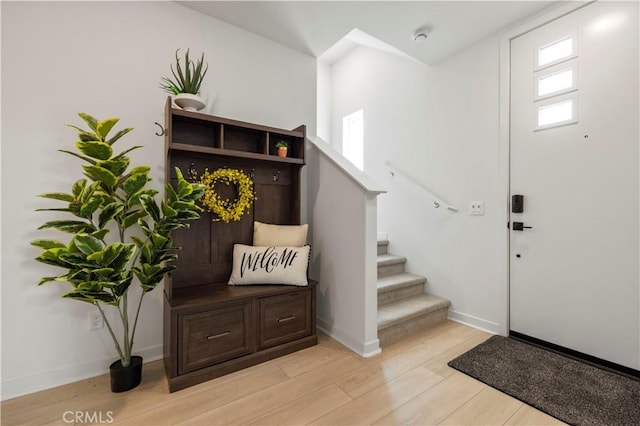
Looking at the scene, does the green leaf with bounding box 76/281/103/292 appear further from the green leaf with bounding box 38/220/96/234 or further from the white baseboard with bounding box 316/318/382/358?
the white baseboard with bounding box 316/318/382/358

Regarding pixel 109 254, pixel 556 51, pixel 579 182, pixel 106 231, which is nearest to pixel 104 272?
pixel 109 254

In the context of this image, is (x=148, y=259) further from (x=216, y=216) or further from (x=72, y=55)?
(x=72, y=55)

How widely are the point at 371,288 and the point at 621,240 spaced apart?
1.66 meters

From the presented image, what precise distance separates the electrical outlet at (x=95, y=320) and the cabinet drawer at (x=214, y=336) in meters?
0.64

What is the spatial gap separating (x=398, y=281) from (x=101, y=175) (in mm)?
2488

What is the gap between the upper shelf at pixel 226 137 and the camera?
190 centimetres

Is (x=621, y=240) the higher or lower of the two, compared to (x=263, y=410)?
higher

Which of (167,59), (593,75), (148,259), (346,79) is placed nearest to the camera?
(148,259)

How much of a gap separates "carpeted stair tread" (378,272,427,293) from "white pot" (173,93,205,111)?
212cm

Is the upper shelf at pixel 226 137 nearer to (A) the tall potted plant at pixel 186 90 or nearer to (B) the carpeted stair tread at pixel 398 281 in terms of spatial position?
(A) the tall potted plant at pixel 186 90

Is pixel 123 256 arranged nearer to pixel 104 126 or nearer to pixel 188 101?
pixel 104 126

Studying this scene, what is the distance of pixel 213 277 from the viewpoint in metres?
2.15

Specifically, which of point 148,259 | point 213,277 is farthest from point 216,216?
point 148,259

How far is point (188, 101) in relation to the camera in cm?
193
